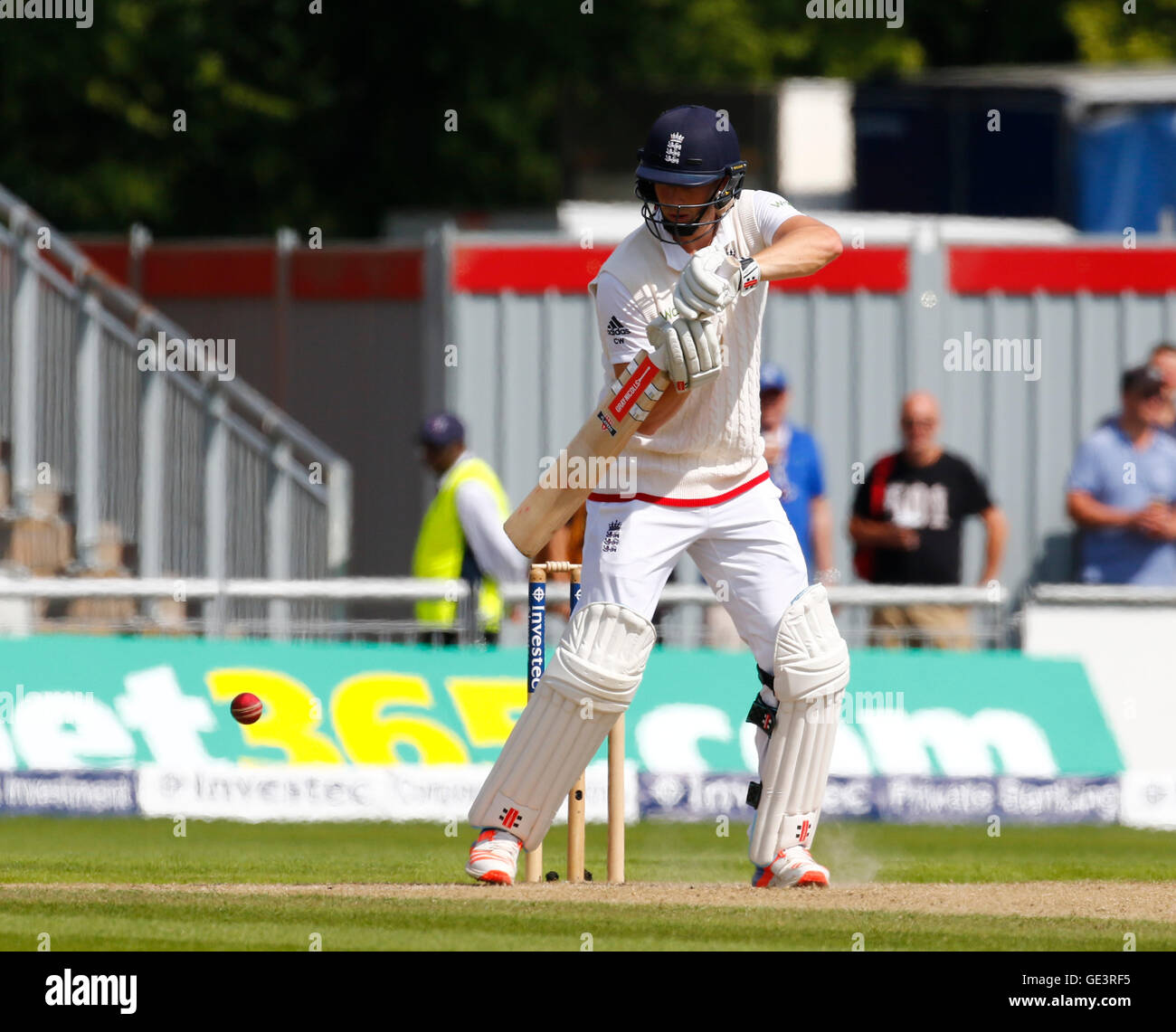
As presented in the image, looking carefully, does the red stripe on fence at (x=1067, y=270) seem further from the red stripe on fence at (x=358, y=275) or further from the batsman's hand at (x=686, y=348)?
the batsman's hand at (x=686, y=348)

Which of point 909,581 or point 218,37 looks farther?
point 218,37

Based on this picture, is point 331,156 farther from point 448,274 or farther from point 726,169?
point 726,169

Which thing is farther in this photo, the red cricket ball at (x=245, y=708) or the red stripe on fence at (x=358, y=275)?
the red stripe on fence at (x=358, y=275)

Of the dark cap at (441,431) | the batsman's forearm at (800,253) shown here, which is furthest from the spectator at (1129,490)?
the batsman's forearm at (800,253)

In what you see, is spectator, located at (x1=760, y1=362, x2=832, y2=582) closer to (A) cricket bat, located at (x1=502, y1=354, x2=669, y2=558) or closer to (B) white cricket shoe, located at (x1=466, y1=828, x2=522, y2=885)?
(A) cricket bat, located at (x1=502, y1=354, x2=669, y2=558)

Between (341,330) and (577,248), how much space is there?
2.81 metres

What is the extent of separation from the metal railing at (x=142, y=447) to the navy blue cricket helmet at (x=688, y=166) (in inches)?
308

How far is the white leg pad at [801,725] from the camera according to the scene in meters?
7.90

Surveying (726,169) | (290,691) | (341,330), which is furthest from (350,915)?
(341,330)

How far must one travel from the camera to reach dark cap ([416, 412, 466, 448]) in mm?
13602

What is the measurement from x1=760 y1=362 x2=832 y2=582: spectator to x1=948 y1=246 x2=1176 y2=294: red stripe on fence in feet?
9.39
